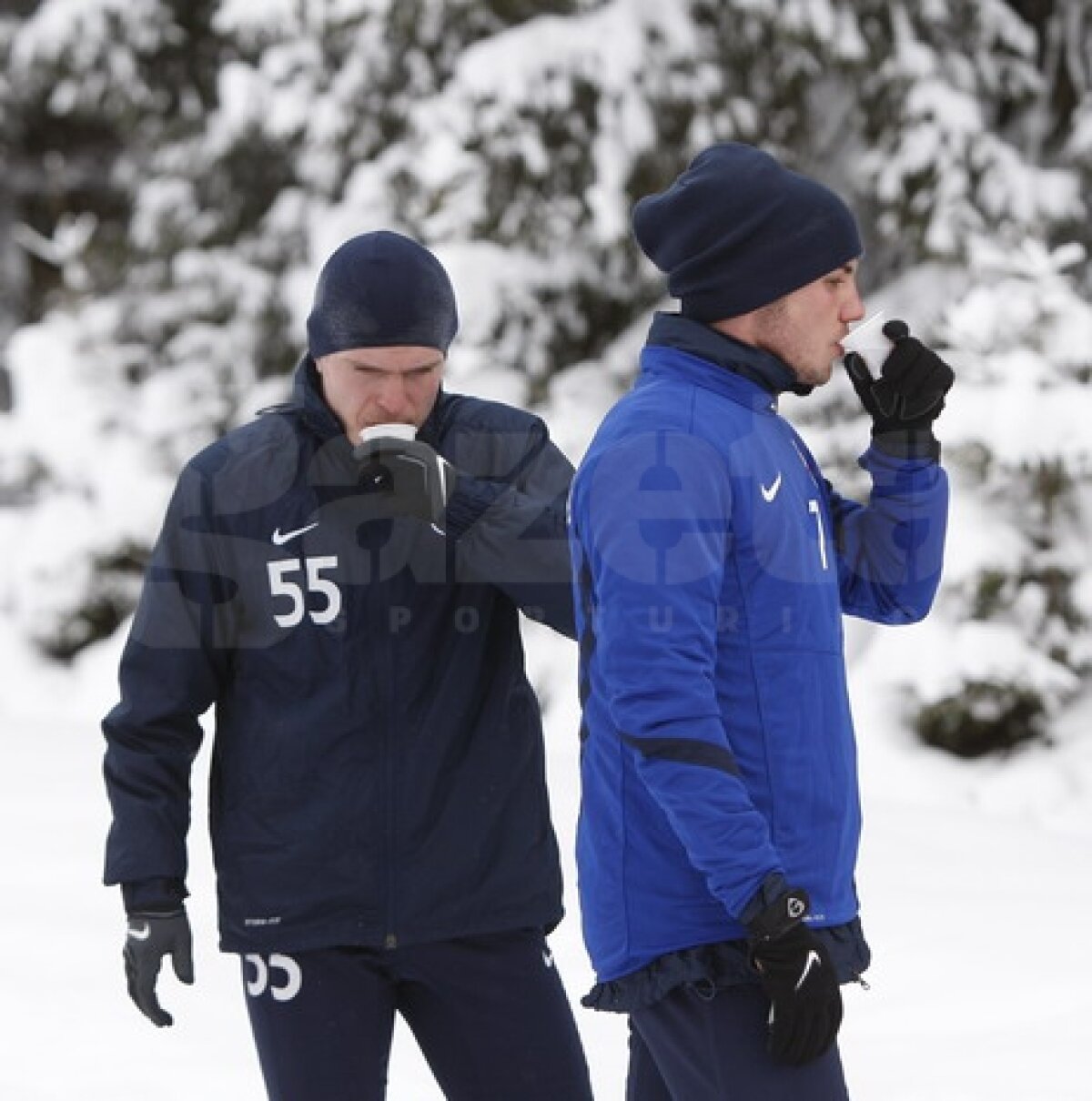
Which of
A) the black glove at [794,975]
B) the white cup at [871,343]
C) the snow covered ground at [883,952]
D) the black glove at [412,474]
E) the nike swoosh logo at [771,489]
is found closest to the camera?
the black glove at [794,975]

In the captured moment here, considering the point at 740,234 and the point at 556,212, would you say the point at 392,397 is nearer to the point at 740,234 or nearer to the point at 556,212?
the point at 740,234

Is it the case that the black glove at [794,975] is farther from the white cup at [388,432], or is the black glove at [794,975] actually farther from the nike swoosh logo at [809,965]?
the white cup at [388,432]

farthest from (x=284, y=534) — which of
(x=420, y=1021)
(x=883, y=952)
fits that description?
(x=883, y=952)

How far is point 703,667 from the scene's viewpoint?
2008 millimetres

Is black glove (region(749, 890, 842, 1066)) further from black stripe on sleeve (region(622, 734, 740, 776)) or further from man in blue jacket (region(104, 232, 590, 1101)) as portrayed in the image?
man in blue jacket (region(104, 232, 590, 1101))

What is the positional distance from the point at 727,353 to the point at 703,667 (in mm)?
416

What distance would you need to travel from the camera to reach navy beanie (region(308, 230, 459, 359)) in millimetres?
2646

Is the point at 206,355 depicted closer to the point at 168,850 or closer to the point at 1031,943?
the point at 1031,943

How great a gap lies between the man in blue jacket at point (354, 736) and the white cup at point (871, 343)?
511 mm

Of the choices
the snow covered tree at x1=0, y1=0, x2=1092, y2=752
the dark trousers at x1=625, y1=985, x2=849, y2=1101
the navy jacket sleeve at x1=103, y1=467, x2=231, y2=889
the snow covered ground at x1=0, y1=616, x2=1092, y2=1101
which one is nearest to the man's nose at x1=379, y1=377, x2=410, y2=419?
the navy jacket sleeve at x1=103, y1=467, x2=231, y2=889

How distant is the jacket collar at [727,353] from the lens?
2.21 m

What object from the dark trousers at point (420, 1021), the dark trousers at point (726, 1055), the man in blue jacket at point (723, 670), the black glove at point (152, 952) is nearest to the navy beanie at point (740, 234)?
the man in blue jacket at point (723, 670)

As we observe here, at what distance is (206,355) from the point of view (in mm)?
10578

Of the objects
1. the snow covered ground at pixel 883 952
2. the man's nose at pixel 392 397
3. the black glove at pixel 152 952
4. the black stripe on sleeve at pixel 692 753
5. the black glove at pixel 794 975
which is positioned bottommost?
the snow covered ground at pixel 883 952
